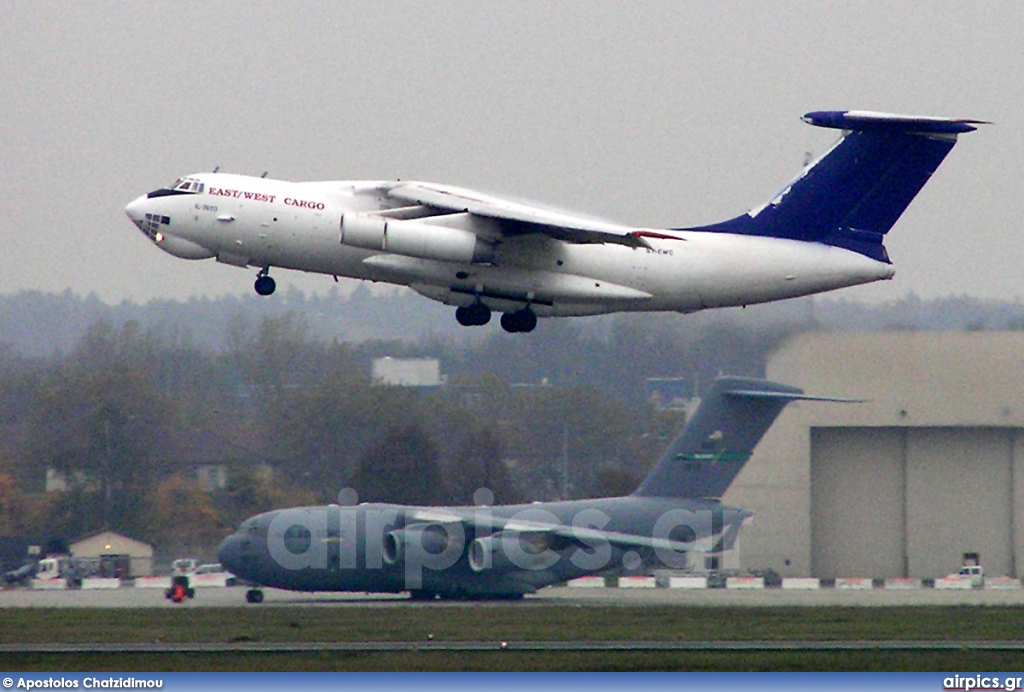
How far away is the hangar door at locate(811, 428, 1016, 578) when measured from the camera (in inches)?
1117

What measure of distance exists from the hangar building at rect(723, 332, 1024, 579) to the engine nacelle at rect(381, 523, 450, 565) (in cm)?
749

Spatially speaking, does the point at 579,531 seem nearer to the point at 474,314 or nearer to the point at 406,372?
the point at 474,314

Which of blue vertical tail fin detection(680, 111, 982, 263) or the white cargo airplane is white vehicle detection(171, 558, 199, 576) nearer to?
the white cargo airplane

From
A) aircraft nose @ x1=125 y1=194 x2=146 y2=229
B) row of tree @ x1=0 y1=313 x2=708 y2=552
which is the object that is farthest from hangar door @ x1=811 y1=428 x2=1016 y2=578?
aircraft nose @ x1=125 y1=194 x2=146 y2=229

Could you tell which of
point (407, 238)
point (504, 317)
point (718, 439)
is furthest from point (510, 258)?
point (718, 439)

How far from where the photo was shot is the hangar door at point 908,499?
28.4 metres

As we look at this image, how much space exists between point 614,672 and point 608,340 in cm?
2104

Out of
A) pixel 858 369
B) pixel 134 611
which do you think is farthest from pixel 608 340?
pixel 134 611

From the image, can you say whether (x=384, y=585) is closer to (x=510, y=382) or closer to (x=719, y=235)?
(x=719, y=235)

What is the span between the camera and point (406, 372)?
33.2 metres

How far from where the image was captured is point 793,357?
2567 cm

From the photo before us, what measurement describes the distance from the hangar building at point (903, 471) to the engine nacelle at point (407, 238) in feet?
30.3

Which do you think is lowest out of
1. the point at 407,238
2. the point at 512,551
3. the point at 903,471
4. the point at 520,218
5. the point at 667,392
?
the point at 512,551

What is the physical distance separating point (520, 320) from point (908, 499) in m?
11.0
